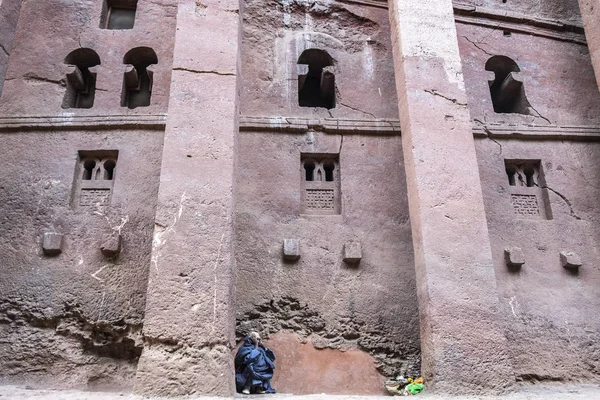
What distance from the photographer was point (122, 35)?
21.7 feet

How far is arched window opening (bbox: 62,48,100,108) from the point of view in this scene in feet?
20.8

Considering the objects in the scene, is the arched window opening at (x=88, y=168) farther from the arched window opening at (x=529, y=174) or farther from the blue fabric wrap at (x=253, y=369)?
the arched window opening at (x=529, y=174)

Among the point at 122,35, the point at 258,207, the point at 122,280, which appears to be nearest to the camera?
the point at 122,280

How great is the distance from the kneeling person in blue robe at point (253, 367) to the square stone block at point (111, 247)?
59.3 inches

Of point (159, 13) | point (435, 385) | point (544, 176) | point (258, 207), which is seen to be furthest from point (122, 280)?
point (544, 176)

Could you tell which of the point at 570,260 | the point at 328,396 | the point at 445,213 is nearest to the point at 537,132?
the point at 570,260

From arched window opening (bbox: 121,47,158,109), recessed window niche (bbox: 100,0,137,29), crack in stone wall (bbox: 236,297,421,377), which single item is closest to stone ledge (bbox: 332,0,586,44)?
arched window opening (bbox: 121,47,158,109)

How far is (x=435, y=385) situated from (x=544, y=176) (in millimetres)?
2952

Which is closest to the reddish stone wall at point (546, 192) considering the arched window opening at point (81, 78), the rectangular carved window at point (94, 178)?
the rectangular carved window at point (94, 178)

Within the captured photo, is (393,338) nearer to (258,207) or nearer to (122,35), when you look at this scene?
(258,207)

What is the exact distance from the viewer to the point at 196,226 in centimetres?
464

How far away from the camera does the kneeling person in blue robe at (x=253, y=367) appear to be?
4.57m

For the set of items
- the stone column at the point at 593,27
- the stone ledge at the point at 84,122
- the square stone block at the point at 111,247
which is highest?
the stone column at the point at 593,27

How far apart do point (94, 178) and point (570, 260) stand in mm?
4894
